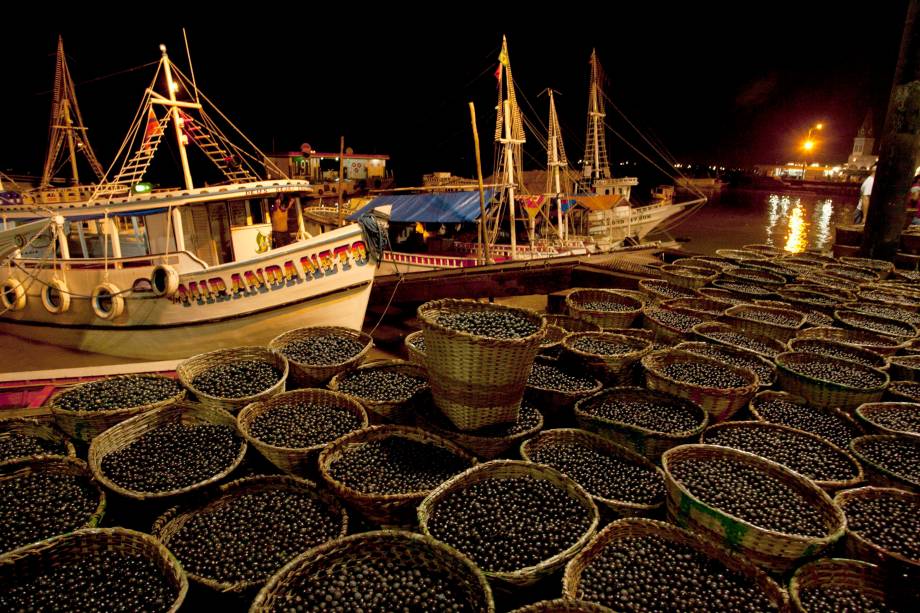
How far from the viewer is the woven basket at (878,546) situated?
2426mm

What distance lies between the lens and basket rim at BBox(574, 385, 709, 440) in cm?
356

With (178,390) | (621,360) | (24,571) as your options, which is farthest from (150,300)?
(621,360)

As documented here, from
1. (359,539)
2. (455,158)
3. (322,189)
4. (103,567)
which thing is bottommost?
(103,567)

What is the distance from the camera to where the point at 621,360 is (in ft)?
15.1

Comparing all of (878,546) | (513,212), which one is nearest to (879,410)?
(878,546)

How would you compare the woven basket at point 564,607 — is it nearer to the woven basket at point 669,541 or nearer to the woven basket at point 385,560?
the woven basket at point 669,541

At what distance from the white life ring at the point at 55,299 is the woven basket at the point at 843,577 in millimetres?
11516

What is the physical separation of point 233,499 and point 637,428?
3.21 meters

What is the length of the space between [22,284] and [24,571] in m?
9.48

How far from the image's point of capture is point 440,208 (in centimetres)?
1816

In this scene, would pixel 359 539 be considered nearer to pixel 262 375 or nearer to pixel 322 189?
pixel 262 375

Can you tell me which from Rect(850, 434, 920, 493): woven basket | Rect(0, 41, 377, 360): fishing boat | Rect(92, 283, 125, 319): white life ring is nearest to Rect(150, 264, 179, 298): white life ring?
Rect(0, 41, 377, 360): fishing boat

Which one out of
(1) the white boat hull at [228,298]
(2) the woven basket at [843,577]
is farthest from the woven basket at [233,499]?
(1) the white boat hull at [228,298]

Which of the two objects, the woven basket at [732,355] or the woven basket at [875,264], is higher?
the woven basket at [875,264]
